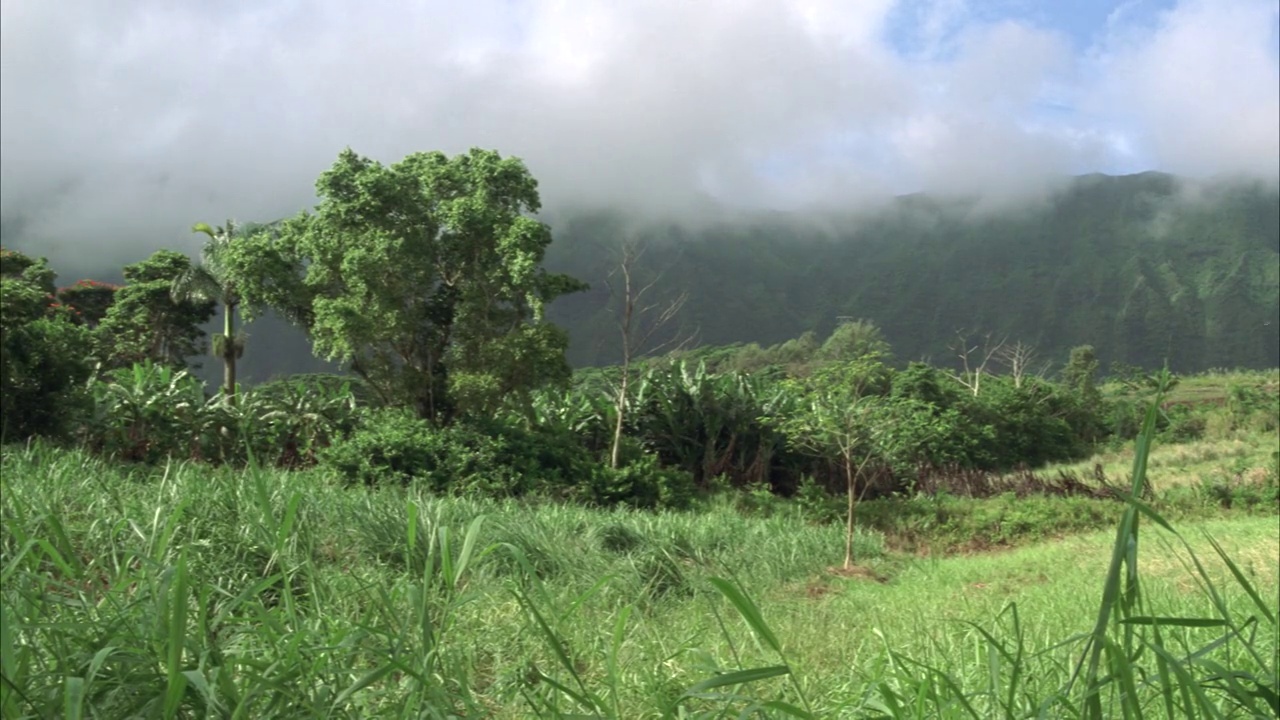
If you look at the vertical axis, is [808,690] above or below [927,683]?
below

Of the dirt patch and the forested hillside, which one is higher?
the forested hillside

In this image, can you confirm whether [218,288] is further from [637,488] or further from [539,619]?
[539,619]

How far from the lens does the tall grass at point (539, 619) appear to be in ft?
5.92

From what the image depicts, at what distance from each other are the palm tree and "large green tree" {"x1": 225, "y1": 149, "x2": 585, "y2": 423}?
27.0ft

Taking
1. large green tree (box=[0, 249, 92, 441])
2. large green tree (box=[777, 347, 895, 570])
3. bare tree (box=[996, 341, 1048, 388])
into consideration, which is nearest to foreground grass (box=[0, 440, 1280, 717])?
large green tree (box=[0, 249, 92, 441])

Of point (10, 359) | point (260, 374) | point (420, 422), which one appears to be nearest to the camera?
point (10, 359)

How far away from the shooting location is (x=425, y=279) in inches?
611

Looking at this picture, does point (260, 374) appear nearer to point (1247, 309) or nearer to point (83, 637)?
point (83, 637)

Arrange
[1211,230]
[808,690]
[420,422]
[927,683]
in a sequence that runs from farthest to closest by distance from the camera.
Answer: [1211,230] < [420,422] < [808,690] < [927,683]

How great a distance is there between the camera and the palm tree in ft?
76.9

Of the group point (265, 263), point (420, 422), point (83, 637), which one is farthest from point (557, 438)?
point (83, 637)

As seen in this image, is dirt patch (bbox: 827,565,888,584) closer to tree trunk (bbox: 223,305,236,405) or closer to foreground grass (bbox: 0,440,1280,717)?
foreground grass (bbox: 0,440,1280,717)

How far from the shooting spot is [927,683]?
78.0 inches

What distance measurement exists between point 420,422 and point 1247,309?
8602cm
